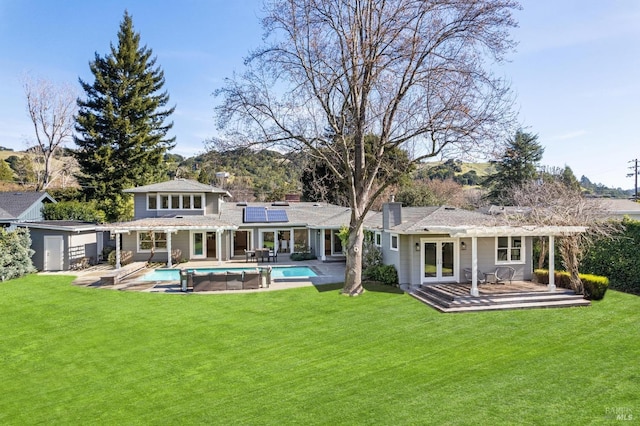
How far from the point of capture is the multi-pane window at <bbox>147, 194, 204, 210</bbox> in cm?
2609

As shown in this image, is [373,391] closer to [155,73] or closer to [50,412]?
[50,412]

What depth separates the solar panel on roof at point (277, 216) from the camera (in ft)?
89.6

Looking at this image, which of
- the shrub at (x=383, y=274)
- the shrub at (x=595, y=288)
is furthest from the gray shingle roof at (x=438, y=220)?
the shrub at (x=595, y=288)

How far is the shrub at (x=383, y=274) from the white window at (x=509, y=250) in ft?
14.7

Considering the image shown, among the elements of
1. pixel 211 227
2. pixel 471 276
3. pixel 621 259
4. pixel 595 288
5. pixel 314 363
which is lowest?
pixel 314 363

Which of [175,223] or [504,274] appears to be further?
[175,223]

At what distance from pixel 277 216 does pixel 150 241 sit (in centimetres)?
870

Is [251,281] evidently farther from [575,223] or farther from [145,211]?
[575,223]

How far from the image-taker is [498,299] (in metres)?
13.4

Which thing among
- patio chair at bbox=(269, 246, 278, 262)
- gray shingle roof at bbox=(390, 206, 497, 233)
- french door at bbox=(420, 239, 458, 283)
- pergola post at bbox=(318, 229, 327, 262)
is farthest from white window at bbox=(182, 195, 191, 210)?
french door at bbox=(420, 239, 458, 283)

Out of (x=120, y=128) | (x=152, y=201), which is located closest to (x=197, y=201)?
(x=152, y=201)

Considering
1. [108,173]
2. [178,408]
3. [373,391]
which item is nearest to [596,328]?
[373,391]

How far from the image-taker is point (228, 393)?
7.38m

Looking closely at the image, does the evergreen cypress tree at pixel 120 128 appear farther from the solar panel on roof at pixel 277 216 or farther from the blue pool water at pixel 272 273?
the blue pool water at pixel 272 273
